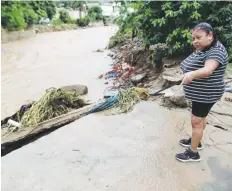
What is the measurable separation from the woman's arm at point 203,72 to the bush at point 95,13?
42.4 meters

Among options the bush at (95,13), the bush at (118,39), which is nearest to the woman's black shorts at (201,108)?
the bush at (118,39)

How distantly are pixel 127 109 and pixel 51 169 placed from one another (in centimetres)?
206

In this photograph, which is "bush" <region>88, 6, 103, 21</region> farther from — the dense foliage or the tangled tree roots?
the tangled tree roots

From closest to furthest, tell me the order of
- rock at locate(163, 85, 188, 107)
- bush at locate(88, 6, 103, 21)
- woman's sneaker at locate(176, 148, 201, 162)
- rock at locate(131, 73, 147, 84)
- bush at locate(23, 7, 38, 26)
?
1. woman's sneaker at locate(176, 148, 201, 162)
2. rock at locate(163, 85, 188, 107)
3. rock at locate(131, 73, 147, 84)
4. bush at locate(23, 7, 38, 26)
5. bush at locate(88, 6, 103, 21)

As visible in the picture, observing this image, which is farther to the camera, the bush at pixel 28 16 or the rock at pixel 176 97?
the bush at pixel 28 16

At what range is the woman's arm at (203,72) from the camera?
2686 millimetres

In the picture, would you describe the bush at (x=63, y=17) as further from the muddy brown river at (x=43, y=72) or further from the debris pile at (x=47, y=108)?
the debris pile at (x=47, y=108)

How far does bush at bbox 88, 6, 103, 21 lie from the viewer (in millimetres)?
44575

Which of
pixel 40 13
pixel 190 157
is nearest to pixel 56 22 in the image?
pixel 40 13

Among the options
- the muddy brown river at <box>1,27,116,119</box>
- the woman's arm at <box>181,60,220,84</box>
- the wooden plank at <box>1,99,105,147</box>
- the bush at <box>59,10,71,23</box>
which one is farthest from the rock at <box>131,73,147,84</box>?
the bush at <box>59,10,71,23</box>

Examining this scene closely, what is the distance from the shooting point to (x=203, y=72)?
2.70 meters

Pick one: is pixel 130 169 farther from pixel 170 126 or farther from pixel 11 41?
pixel 11 41

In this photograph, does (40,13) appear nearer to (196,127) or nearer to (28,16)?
(28,16)

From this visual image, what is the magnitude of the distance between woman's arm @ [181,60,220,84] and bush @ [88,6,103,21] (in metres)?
42.4
